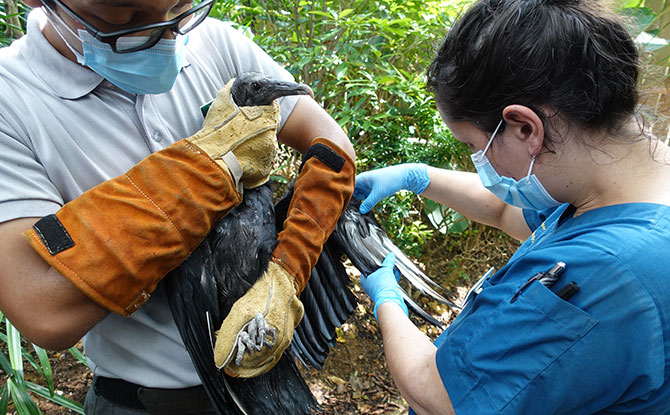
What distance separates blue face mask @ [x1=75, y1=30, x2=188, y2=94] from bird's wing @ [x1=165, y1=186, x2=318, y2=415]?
0.44 m

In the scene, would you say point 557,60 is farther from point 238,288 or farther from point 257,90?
point 238,288

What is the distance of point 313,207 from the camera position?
4.42 feet

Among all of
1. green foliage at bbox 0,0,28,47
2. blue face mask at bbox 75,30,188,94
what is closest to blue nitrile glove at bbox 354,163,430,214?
blue face mask at bbox 75,30,188,94

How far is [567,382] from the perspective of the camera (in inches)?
36.1

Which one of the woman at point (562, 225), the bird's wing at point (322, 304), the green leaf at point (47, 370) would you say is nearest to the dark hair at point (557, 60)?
the woman at point (562, 225)

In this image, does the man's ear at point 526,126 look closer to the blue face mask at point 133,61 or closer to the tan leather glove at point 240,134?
the tan leather glove at point 240,134

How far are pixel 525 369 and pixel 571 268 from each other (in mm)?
251

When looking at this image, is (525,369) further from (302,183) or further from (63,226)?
(63,226)

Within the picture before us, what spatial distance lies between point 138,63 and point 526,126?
3.37ft

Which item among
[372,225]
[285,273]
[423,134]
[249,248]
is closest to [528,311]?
[285,273]

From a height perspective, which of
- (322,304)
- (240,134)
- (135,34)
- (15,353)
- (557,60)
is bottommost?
(15,353)

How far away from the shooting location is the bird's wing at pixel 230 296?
121cm

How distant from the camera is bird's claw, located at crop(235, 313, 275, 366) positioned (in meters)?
1.14

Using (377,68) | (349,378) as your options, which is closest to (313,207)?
(377,68)
